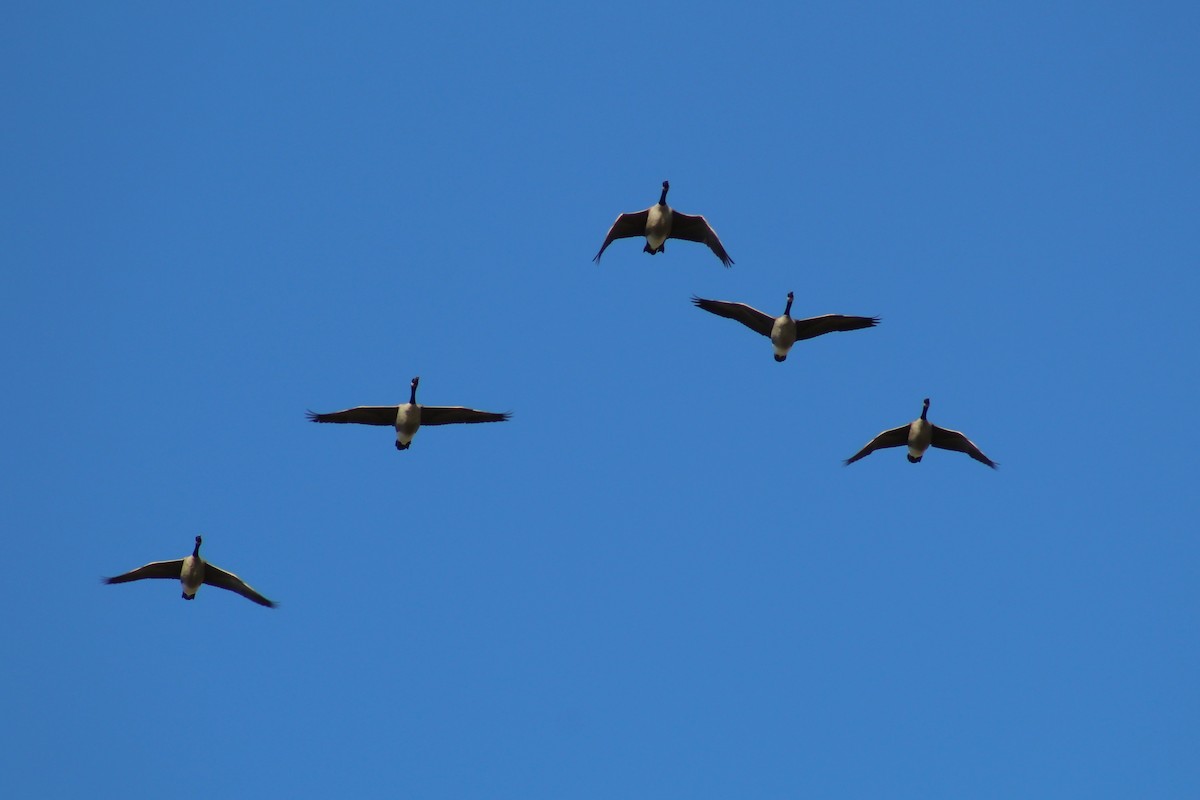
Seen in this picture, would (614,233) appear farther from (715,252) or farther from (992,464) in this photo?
Answer: (992,464)

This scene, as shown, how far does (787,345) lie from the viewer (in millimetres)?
36250

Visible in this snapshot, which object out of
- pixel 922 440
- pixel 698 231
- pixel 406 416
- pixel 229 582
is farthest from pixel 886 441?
pixel 229 582

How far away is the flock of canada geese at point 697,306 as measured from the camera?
3609 cm

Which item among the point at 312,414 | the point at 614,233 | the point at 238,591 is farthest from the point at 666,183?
the point at 238,591

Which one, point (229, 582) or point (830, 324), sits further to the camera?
point (229, 582)

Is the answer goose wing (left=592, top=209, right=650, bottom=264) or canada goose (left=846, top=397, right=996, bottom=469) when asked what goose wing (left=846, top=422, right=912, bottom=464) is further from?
goose wing (left=592, top=209, right=650, bottom=264)

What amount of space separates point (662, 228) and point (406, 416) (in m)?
7.13

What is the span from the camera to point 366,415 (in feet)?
120

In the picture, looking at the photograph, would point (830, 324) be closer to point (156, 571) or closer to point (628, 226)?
point (628, 226)

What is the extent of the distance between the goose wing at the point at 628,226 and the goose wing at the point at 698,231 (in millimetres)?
674

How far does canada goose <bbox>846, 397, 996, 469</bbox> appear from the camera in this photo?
36.7 m

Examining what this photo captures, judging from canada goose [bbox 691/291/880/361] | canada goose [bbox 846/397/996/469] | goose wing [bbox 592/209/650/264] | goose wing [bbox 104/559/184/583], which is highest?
goose wing [bbox 592/209/650/264]

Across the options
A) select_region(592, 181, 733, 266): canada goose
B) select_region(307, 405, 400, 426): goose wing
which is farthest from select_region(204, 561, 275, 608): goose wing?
select_region(592, 181, 733, 266): canada goose

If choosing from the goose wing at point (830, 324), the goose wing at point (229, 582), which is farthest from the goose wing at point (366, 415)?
the goose wing at point (830, 324)
